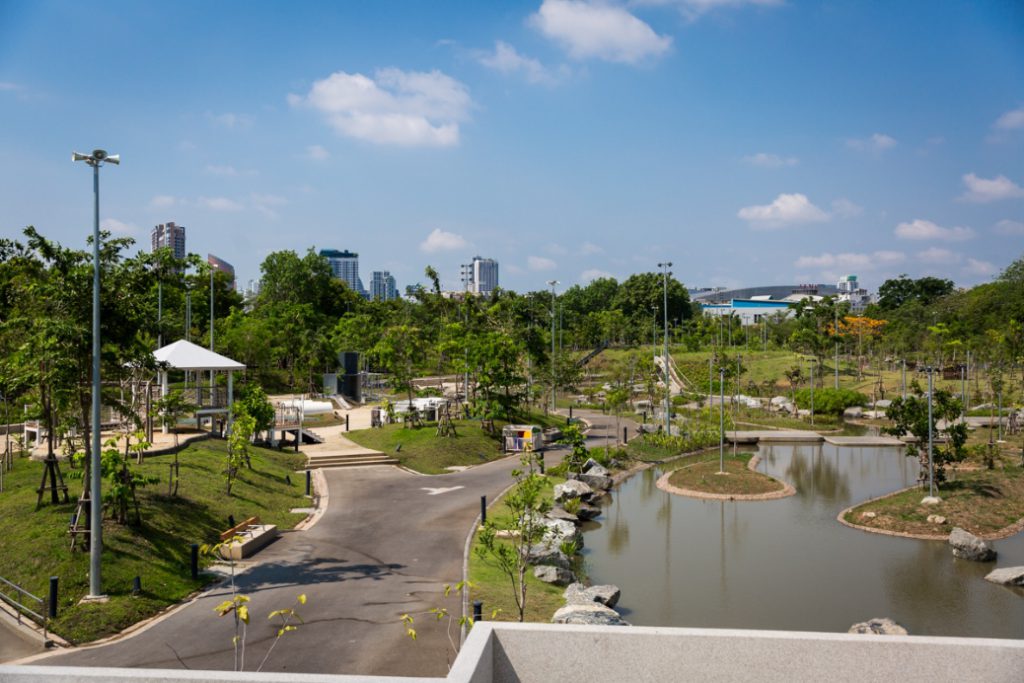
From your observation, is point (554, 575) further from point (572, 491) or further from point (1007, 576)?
point (1007, 576)

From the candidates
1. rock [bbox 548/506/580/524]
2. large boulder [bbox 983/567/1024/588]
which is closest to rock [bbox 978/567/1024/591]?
large boulder [bbox 983/567/1024/588]

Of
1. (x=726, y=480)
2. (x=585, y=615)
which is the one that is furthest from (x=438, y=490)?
(x=585, y=615)

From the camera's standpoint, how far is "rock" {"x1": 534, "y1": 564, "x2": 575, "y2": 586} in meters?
18.2

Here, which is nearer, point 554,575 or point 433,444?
point 554,575

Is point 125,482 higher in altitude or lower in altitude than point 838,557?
higher

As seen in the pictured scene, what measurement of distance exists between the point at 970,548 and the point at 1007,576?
213cm

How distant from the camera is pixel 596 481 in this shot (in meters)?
31.0

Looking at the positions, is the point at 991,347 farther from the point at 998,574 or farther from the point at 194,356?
the point at 194,356

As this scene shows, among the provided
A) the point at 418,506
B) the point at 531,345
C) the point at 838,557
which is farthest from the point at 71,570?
the point at 531,345

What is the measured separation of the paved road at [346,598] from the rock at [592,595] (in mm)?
2582

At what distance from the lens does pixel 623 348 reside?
9531 centimetres

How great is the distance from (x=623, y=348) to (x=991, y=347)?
40644mm

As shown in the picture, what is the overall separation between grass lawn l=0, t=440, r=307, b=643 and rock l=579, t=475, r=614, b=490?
11.6m

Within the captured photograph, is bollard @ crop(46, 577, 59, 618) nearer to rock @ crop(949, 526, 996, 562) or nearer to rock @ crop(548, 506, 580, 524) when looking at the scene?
rock @ crop(548, 506, 580, 524)
